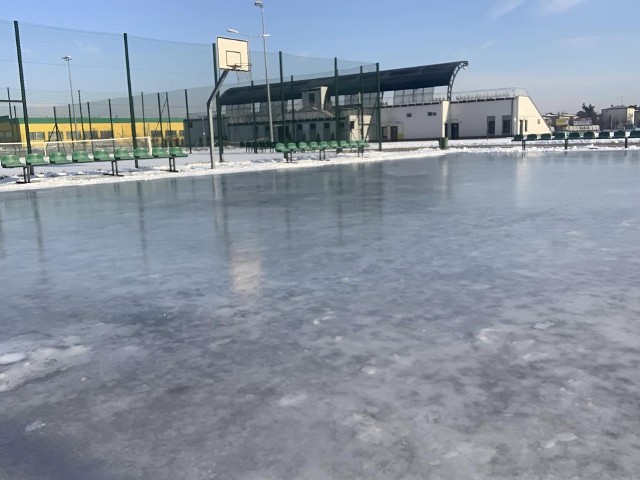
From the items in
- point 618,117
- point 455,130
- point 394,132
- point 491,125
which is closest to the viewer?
point 491,125

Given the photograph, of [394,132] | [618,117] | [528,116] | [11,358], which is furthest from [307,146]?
[618,117]

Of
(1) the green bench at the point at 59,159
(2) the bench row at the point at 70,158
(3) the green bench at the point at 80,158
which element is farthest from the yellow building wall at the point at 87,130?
(1) the green bench at the point at 59,159

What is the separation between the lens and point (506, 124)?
62.2m

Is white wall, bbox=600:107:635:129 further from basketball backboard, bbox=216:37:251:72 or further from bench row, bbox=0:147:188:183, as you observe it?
bench row, bbox=0:147:188:183

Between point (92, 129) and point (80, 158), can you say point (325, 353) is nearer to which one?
point (80, 158)

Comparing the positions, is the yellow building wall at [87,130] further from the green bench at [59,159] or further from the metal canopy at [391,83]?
the green bench at [59,159]

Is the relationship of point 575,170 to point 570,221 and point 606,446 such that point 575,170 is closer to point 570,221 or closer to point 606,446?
point 570,221

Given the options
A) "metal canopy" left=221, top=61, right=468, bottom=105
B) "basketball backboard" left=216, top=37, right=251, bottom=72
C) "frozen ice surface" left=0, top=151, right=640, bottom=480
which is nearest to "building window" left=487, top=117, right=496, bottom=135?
"metal canopy" left=221, top=61, right=468, bottom=105

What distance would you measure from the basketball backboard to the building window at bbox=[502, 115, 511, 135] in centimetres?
4450

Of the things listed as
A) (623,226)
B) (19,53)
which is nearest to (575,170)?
(623,226)

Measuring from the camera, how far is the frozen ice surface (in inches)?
93.7

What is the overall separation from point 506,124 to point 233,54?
150 feet

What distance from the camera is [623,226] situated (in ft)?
24.2

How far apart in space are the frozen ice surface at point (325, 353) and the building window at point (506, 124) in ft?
191
